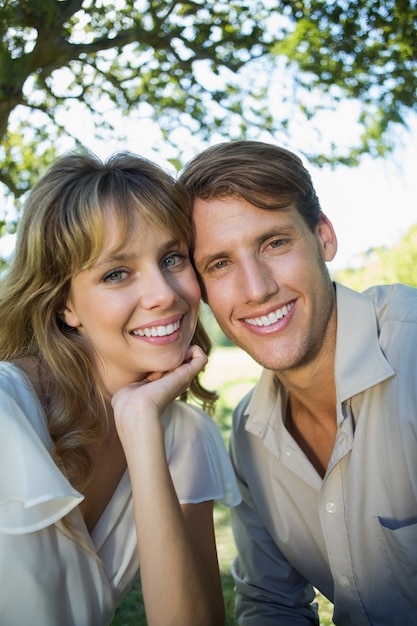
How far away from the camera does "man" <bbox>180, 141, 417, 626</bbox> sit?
2.94 meters

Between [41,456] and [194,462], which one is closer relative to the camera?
[41,456]

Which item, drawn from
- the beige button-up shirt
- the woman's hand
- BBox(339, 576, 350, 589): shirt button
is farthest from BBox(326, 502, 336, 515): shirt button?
the woman's hand

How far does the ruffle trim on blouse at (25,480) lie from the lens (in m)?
2.50

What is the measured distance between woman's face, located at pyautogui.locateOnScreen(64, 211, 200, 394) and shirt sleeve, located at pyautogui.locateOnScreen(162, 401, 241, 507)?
538mm

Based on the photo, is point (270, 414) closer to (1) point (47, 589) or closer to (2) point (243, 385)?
(1) point (47, 589)

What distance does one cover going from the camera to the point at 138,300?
9.36ft

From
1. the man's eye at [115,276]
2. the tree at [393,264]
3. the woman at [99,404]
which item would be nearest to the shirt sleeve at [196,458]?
the woman at [99,404]

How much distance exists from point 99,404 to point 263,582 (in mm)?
1284

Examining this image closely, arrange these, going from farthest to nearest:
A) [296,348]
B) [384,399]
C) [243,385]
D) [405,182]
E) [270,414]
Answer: [243,385]
[405,182]
[270,414]
[296,348]
[384,399]

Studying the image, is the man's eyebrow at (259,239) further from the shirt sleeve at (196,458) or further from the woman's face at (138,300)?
the shirt sleeve at (196,458)

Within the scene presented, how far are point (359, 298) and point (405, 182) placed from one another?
2342 millimetres

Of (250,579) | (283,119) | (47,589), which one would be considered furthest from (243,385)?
(47,589)

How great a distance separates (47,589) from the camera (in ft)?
8.52

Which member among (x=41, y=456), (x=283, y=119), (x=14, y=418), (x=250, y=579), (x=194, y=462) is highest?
(x=283, y=119)
